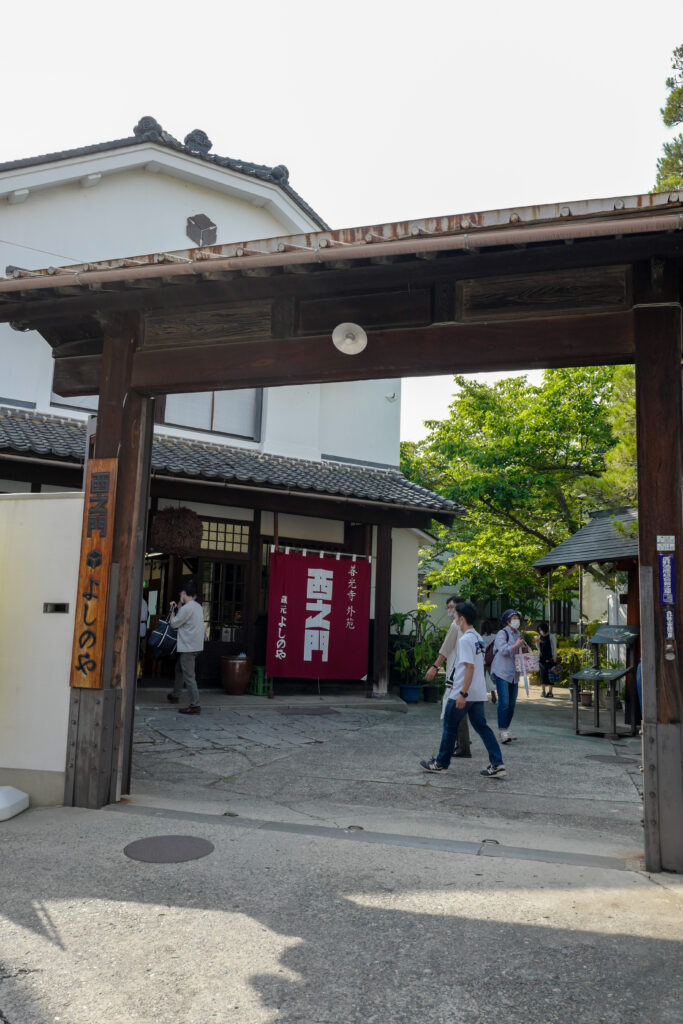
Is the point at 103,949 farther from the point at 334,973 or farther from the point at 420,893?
the point at 420,893

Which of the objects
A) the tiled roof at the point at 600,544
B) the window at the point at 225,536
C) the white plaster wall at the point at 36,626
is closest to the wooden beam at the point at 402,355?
the white plaster wall at the point at 36,626

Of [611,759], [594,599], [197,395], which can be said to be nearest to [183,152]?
[197,395]

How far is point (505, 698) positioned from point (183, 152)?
39.6 ft

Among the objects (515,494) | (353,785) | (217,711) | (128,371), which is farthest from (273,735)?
(515,494)

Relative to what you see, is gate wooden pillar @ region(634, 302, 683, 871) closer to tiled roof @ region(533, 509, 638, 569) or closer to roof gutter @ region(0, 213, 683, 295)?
roof gutter @ region(0, 213, 683, 295)

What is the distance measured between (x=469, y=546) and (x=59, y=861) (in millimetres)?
18265

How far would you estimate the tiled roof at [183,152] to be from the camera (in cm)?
1379

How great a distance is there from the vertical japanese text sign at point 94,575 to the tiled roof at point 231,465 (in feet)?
16.4

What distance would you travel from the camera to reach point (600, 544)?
14.6 m

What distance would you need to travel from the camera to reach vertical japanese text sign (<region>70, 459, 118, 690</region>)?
6.10 m

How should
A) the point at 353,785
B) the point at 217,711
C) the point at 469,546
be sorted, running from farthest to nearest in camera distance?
the point at 469,546
the point at 217,711
the point at 353,785

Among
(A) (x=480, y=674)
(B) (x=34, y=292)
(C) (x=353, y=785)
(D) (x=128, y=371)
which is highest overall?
Result: (B) (x=34, y=292)

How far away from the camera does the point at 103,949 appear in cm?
347

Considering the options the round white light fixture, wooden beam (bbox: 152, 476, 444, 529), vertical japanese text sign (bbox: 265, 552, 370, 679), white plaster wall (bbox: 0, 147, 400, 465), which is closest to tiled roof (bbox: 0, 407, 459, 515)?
wooden beam (bbox: 152, 476, 444, 529)
